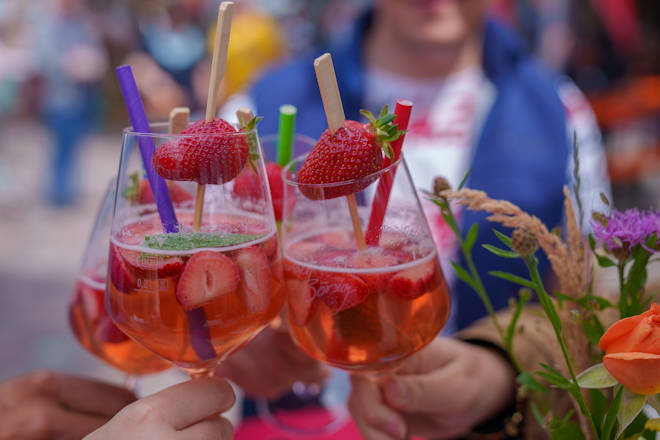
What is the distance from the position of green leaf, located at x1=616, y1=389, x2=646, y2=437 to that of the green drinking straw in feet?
1.96

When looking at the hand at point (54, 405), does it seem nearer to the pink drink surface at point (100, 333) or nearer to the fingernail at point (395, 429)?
the pink drink surface at point (100, 333)

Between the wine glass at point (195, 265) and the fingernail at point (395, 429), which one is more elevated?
the wine glass at point (195, 265)

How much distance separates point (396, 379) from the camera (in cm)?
94

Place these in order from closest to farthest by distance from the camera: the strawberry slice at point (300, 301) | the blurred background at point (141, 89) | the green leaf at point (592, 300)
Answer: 1. the green leaf at point (592, 300)
2. the strawberry slice at point (300, 301)
3. the blurred background at point (141, 89)

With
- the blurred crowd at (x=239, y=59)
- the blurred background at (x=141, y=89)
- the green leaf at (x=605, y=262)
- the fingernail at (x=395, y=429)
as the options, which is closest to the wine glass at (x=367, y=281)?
the fingernail at (x=395, y=429)

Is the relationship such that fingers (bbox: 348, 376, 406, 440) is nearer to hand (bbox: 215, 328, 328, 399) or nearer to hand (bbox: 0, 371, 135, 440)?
hand (bbox: 215, 328, 328, 399)

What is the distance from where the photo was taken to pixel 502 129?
6.32 feet

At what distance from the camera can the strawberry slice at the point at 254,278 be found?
728 millimetres

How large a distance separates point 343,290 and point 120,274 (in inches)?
11.1

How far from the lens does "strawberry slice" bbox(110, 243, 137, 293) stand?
2.42ft

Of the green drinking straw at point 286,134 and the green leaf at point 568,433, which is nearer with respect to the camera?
the green leaf at point 568,433

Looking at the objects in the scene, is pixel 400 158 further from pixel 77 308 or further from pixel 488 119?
pixel 488 119

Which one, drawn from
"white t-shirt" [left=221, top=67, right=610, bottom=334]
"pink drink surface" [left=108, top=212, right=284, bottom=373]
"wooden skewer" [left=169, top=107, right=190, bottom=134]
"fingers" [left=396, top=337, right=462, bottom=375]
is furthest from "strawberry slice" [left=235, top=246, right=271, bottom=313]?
"white t-shirt" [left=221, top=67, right=610, bottom=334]

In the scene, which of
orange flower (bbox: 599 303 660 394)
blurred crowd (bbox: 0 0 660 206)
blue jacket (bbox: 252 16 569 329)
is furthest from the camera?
blurred crowd (bbox: 0 0 660 206)
